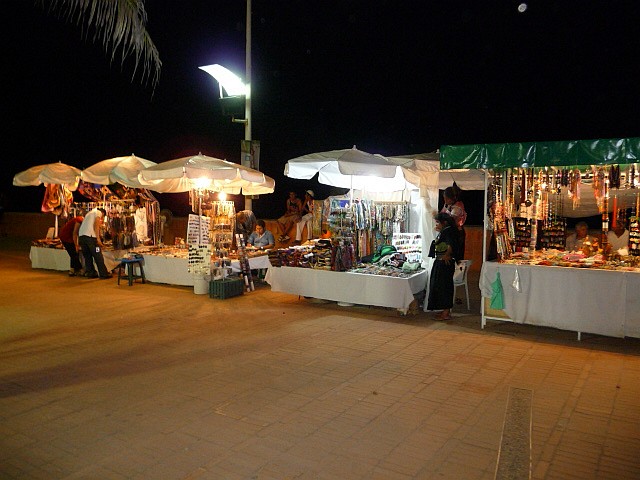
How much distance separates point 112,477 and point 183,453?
0.54 meters

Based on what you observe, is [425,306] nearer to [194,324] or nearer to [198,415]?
[194,324]

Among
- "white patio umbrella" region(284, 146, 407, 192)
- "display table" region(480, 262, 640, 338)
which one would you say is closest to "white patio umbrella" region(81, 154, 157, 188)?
"white patio umbrella" region(284, 146, 407, 192)

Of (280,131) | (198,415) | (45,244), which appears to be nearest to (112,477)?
(198,415)

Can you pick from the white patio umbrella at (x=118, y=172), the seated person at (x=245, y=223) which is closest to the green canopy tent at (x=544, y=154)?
the seated person at (x=245, y=223)

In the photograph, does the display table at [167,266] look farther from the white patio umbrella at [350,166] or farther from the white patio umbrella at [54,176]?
the white patio umbrella at [350,166]

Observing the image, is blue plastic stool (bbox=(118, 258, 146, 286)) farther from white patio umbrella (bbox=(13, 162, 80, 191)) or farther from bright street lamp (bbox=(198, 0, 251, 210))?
white patio umbrella (bbox=(13, 162, 80, 191))

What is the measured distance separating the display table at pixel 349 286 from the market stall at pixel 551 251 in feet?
4.31

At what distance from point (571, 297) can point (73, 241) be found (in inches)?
435

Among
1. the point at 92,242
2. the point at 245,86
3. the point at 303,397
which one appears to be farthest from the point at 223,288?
the point at 245,86

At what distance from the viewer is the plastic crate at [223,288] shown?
404 inches

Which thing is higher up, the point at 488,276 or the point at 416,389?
the point at 488,276

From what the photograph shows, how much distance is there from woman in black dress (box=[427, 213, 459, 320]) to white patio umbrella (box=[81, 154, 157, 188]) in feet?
23.1

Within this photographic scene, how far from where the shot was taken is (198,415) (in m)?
4.74

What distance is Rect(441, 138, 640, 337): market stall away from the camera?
23.1 ft
